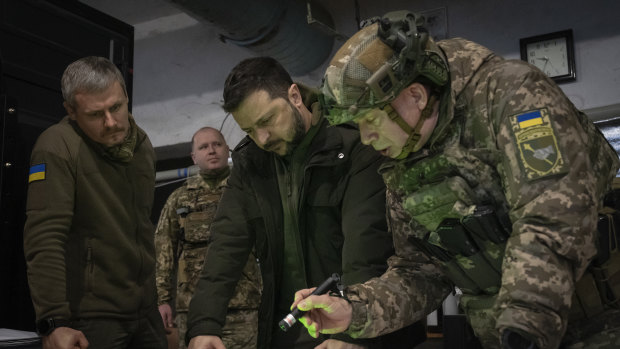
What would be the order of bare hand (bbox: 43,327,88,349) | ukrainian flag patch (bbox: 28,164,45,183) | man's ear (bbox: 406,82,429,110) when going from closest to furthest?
man's ear (bbox: 406,82,429,110)
bare hand (bbox: 43,327,88,349)
ukrainian flag patch (bbox: 28,164,45,183)

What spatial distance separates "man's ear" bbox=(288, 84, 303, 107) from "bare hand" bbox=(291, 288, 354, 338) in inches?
30.9

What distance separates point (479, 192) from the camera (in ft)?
4.77

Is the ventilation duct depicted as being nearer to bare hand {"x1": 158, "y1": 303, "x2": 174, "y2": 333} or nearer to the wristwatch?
bare hand {"x1": 158, "y1": 303, "x2": 174, "y2": 333}

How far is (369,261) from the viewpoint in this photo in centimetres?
176

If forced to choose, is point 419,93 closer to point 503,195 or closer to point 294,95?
point 503,195

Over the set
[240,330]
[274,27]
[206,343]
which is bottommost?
[240,330]

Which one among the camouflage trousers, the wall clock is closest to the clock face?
the wall clock

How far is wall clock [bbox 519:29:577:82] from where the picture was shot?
421cm

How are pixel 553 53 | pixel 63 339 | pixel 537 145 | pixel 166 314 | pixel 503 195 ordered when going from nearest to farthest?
pixel 537 145 → pixel 503 195 → pixel 63 339 → pixel 166 314 → pixel 553 53

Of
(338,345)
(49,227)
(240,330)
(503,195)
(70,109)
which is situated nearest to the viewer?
(503,195)

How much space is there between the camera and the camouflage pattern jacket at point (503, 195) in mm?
1208

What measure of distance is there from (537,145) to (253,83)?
1038 mm

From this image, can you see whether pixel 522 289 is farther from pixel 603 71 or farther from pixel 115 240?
pixel 603 71

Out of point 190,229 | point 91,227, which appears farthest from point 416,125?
point 190,229
